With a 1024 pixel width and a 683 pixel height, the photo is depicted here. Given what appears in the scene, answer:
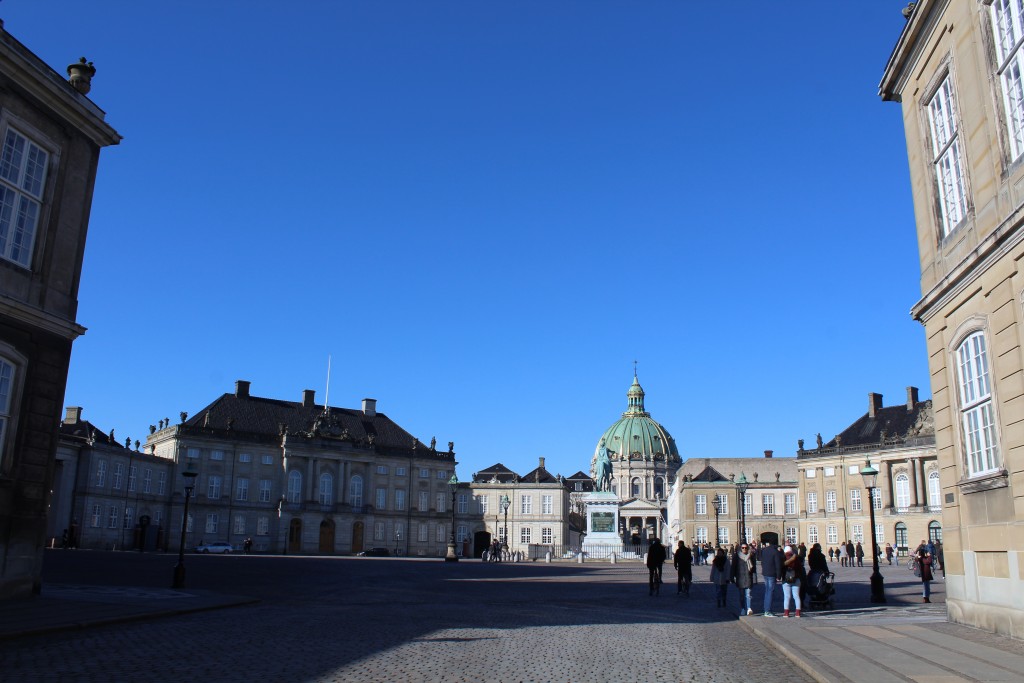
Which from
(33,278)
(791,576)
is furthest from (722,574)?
(33,278)

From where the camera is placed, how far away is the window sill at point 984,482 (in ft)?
45.0

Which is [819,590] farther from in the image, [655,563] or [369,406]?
[369,406]

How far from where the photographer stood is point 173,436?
3189 inches

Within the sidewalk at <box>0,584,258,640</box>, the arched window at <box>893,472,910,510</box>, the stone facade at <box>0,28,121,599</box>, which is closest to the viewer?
the sidewalk at <box>0,584,258,640</box>

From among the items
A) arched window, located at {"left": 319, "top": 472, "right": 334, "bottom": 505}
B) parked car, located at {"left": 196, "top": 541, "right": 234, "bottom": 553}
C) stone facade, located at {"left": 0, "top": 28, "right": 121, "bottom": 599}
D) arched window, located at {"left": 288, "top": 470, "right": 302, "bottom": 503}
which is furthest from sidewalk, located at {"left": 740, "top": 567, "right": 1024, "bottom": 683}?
arched window, located at {"left": 319, "top": 472, "right": 334, "bottom": 505}

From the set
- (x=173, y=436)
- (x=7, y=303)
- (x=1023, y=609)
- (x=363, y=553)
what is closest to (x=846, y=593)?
(x=1023, y=609)

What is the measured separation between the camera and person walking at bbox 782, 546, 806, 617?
17.9 metres

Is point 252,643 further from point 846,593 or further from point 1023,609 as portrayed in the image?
point 846,593

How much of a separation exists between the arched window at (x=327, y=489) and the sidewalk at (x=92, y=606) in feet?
226

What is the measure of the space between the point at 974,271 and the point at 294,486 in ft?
266

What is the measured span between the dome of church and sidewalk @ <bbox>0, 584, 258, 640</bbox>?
16303 cm

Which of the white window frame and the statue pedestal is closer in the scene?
the white window frame

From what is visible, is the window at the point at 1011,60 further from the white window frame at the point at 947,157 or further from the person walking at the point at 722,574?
the person walking at the point at 722,574

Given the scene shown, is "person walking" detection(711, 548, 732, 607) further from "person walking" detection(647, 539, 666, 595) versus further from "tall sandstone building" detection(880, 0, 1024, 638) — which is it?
"tall sandstone building" detection(880, 0, 1024, 638)
